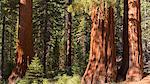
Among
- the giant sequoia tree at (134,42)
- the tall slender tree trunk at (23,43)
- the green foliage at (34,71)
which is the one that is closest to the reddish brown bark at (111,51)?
the giant sequoia tree at (134,42)

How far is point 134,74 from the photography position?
44.3 feet

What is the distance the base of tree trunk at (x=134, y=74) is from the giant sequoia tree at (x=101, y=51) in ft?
2.15

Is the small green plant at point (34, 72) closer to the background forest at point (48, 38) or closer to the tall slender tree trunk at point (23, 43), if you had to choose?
the background forest at point (48, 38)

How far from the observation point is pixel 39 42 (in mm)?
35469

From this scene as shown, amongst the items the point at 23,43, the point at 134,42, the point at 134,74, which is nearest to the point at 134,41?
the point at 134,42

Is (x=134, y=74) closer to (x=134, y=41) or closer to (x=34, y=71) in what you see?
(x=134, y=41)

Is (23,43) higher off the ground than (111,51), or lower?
higher

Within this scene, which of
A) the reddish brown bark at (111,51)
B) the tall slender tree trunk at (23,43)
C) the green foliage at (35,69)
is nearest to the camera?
the green foliage at (35,69)

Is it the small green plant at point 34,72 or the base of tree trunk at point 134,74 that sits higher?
the small green plant at point 34,72

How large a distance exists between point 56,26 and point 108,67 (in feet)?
72.4

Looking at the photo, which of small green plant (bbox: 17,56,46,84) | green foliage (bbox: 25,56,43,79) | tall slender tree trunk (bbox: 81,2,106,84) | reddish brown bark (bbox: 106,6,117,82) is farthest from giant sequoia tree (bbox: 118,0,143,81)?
green foliage (bbox: 25,56,43,79)

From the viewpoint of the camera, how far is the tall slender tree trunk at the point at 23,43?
16094 millimetres

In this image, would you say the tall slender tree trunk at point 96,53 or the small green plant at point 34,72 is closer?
the small green plant at point 34,72

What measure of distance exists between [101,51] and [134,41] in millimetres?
1333
